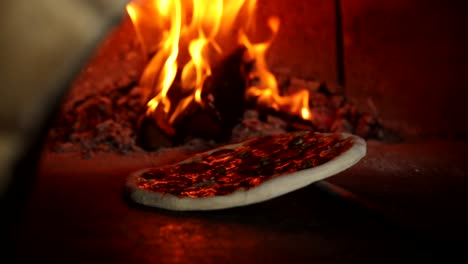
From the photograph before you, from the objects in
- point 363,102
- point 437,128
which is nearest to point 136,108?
point 363,102

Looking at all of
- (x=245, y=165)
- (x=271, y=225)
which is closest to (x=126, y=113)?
(x=245, y=165)

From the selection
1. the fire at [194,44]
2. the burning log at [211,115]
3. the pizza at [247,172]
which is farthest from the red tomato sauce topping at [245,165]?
the fire at [194,44]

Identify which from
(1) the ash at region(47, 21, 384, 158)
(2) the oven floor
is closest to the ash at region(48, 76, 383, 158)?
(1) the ash at region(47, 21, 384, 158)

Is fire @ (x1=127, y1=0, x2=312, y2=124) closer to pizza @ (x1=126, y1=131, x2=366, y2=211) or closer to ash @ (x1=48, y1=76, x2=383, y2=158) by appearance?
ash @ (x1=48, y1=76, x2=383, y2=158)

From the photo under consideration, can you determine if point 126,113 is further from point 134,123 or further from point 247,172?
point 247,172

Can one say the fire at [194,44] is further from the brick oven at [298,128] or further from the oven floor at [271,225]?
the oven floor at [271,225]

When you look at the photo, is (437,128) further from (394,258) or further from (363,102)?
(394,258)
